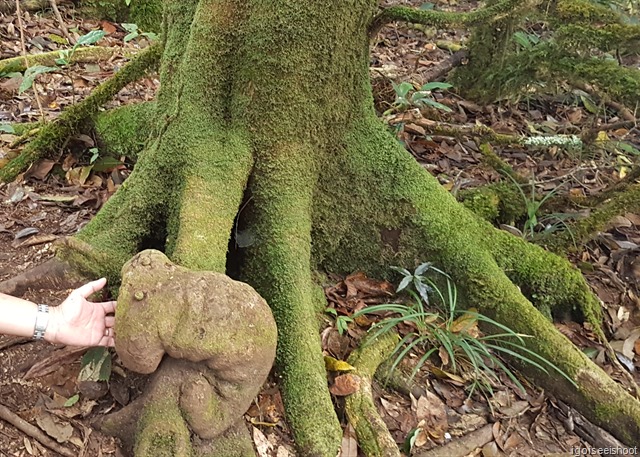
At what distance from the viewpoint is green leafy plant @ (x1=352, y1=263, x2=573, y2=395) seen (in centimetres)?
294

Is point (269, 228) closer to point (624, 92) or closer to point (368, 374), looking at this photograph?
point (368, 374)

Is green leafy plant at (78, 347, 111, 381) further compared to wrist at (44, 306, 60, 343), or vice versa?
green leafy plant at (78, 347, 111, 381)

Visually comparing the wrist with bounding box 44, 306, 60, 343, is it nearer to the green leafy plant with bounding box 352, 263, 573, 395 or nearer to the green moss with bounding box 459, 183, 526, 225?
the green leafy plant with bounding box 352, 263, 573, 395

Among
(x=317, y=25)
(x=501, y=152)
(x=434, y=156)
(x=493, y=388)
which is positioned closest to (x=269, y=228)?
(x=317, y=25)

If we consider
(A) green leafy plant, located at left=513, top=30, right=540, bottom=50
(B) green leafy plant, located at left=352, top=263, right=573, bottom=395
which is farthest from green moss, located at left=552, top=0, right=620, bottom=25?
(B) green leafy plant, located at left=352, top=263, right=573, bottom=395

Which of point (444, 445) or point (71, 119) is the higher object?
point (71, 119)

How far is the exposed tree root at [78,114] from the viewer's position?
3.79m

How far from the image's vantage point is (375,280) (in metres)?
3.38

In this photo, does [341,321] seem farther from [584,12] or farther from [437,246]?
[584,12]

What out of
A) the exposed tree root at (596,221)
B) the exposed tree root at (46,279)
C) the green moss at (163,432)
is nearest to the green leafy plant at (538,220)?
the exposed tree root at (596,221)

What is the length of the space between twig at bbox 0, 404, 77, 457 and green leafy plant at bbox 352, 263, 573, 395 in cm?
149

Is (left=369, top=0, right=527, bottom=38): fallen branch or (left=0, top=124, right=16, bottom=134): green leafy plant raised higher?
(left=369, top=0, right=527, bottom=38): fallen branch

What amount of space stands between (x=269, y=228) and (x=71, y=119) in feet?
A: 6.53

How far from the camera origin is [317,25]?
2.67 meters
